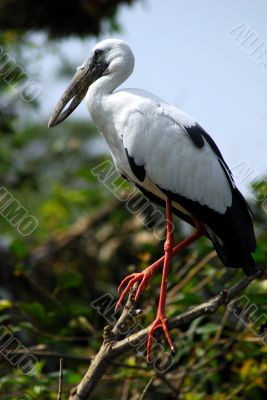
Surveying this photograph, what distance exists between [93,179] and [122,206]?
36.7 inches

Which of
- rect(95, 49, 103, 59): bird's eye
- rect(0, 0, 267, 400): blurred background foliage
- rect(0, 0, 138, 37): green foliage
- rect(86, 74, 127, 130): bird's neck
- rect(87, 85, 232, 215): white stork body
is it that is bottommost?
rect(0, 0, 267, 400): blurred background foliage

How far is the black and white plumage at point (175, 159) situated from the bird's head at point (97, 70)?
0.16 metres

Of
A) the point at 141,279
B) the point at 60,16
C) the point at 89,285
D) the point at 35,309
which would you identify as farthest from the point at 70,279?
the point at 60,16

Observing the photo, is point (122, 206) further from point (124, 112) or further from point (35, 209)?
point (35, 209)

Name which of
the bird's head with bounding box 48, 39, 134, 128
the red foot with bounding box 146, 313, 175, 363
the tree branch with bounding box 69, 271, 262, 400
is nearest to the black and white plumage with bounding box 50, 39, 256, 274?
the bird's head with bounding box 48, 39, 134, 128

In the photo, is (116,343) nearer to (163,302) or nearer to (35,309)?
(163,302)

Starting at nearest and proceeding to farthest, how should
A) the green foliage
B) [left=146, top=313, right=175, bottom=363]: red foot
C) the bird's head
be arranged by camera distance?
[left=146, top=313, right=175, bottom=363]: red foot → the bird's head → the green foliage

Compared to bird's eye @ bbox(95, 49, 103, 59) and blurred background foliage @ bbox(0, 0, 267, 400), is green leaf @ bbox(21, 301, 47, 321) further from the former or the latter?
bird's eye @ bbox(95, 49, 103, 59)

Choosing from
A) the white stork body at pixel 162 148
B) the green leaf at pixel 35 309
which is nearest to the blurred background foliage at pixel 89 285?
the green leaf at pixel 35 309

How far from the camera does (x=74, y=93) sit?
194 inches

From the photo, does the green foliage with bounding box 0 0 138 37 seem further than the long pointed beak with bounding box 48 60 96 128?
Yes

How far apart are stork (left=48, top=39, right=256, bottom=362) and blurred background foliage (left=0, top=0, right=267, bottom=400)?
0.44 metres

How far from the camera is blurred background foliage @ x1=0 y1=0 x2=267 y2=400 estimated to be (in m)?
5.00

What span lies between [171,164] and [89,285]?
3070 mm
